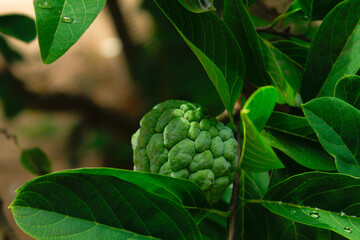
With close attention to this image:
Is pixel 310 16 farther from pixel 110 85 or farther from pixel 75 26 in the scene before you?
pixel 110 85

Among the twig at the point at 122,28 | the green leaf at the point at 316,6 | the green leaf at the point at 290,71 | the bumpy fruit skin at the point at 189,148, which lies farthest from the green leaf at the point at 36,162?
the twig at the point at 122,28

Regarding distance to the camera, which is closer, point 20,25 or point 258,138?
point 258,138

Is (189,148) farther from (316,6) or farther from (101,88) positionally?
(101,88)

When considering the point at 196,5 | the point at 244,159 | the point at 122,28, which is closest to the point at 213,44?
the point at 196,5

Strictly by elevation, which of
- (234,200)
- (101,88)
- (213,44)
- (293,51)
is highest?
(213,44)

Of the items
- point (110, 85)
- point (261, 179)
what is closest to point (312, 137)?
point (261, 179)

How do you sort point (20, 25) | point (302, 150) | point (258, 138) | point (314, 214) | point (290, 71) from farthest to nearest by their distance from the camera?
point (20, 25), point (290, 71), point (302, 150), point (314, 214), point (258, 138)
